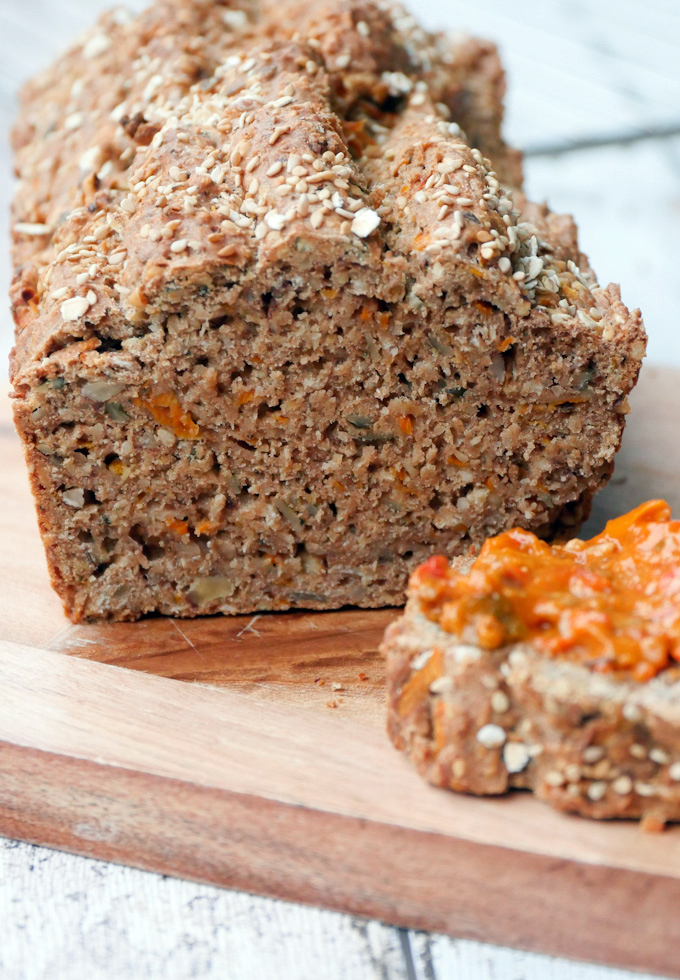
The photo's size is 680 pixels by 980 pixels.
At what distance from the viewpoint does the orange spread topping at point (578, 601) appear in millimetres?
2848

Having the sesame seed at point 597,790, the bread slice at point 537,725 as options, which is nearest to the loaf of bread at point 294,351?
the bread slice at point 537,725

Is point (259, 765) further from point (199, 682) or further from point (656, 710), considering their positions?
point (656, 710)

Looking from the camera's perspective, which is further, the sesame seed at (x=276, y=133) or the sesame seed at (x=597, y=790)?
the sesame seed at (x=276, y=133)

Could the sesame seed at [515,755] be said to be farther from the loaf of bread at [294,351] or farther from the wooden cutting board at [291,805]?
the loaf of bread at [294,351]

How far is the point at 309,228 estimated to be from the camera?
3.18 m

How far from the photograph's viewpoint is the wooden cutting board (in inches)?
109

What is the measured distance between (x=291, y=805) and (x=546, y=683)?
0.73 m

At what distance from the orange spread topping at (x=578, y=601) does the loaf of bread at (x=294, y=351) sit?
1.79 ft

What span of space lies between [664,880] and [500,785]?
0.46m

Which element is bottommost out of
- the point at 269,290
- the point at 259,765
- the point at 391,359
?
the point at 259,765

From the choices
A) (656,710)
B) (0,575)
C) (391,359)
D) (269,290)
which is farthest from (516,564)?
(0,575)

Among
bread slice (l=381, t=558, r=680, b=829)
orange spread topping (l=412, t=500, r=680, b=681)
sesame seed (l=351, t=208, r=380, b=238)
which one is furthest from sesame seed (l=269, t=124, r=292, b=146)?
bread slice (l=381, t=558, r=680, b=829)

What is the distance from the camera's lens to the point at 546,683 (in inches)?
110

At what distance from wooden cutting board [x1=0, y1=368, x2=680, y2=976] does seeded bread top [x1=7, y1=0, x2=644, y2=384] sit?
101 cm
